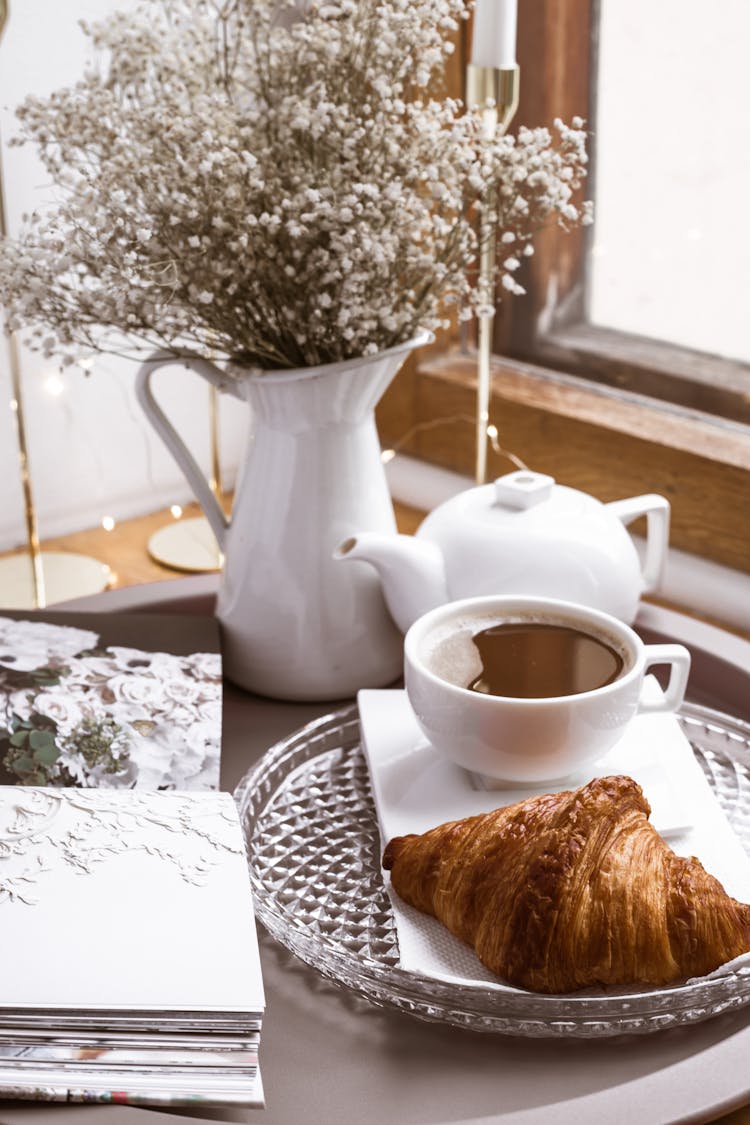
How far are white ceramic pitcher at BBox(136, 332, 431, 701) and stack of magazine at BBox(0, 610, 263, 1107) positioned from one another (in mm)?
90

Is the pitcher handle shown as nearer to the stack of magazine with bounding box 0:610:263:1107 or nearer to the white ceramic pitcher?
the white ceramic pitcher

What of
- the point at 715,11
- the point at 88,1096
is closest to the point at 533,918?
the point at 88,1096

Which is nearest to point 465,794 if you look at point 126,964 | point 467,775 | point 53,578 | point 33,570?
point 467,775

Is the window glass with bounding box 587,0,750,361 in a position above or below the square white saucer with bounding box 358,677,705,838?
above

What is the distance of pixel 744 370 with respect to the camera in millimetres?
1280

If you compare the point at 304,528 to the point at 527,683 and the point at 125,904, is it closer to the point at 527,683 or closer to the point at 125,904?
the point at 527,683

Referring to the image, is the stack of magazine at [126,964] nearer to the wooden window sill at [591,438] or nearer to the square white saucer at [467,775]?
the square white saucer at [467,775]

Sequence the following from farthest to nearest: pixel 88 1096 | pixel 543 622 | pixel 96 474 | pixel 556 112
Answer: pixel 96 474
pixel 556 112
pixel 543 622
pixel 88 1096

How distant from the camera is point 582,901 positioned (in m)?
0.61

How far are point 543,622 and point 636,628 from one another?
21 cm

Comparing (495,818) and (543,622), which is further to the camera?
(543,622)

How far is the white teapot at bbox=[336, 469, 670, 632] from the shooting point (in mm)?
877

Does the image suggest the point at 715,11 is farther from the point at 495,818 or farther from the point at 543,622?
the point at 495,818

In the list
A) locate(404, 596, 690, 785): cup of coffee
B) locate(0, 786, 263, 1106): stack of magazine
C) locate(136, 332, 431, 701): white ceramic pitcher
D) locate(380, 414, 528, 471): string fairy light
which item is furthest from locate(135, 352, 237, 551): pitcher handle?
locate(380, 414, 528, 471): string fairy light
